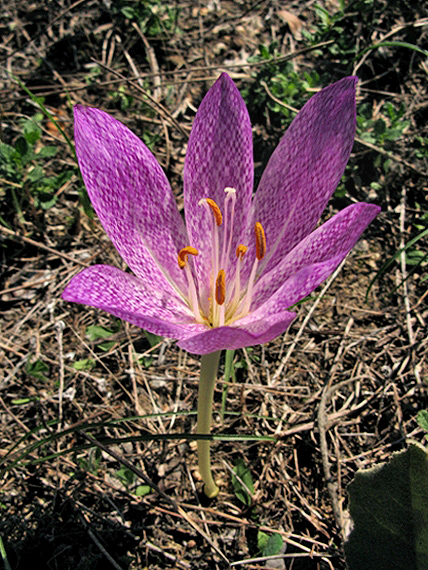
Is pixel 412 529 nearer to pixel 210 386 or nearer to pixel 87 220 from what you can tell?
pixel 210 386

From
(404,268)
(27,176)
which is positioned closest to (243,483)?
(404,268)

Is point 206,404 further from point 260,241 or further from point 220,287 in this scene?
point 260,241

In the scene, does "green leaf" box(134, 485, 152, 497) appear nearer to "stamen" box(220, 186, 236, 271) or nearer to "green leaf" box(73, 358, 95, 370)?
"green leaf" box(73, 358, 95, 370)

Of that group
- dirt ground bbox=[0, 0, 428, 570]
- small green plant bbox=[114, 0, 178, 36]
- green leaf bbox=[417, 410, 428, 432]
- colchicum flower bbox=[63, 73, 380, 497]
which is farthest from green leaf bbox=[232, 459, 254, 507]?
small green plant bbox=[114, 0, 178, 36]

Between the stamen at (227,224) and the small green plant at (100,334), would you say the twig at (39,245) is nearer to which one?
the small green plant at (100,334)

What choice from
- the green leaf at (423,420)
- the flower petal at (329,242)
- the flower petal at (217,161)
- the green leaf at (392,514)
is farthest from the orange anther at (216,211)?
the green leaf at (423,420)

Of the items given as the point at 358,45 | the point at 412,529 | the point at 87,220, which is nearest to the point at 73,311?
the point at 87,220
